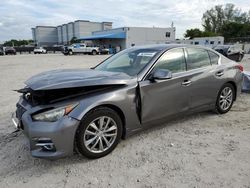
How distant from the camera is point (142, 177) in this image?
2820 mm

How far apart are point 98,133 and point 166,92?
1288 millimetres

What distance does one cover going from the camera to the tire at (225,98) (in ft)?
15.6

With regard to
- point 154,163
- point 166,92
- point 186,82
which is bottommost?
point 154,163

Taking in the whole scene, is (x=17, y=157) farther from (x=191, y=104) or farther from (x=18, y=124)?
(x=191, y=104)

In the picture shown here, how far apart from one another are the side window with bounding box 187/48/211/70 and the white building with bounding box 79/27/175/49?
41.7 metres

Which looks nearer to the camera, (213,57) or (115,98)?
(115,98)

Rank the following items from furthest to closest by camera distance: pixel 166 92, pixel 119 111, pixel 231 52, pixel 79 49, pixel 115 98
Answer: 1. pixel 79 49
2. pixel 231 52
3. pixel 166 92
4. pixel 119 111
5. pixel 115 98

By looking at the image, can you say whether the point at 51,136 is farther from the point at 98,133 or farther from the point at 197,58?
the point at 197,58

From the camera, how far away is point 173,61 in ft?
13.3

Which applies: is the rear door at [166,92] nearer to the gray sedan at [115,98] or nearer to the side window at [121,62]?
the gray sedan at [115,98]

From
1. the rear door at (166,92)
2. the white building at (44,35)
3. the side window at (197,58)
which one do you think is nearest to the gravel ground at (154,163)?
the rear door at (166,92)

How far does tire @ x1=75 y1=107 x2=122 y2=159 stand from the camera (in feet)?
9.93

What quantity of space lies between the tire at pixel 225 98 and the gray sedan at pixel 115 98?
0.27 feet

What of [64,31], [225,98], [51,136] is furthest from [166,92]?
[64,31]
